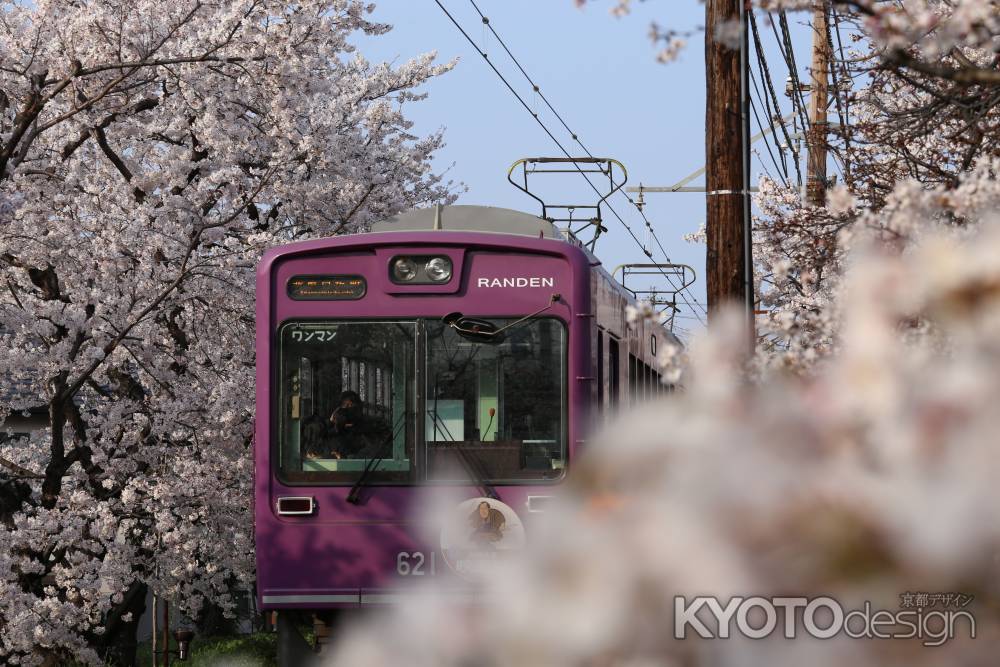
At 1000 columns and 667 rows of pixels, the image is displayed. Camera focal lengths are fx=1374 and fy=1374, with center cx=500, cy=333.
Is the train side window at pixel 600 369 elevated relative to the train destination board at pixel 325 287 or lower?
lower

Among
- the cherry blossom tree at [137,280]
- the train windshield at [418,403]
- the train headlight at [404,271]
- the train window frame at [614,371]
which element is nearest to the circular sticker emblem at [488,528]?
the train windshield at [418,403]

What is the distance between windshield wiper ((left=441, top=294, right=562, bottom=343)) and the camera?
9.12m

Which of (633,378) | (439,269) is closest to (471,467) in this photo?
(439,269)

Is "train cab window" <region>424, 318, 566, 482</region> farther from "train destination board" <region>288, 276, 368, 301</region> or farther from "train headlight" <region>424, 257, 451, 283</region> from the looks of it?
"train destination board" <region>288, 276, 368, 301</region>

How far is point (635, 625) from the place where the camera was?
1.19 metres

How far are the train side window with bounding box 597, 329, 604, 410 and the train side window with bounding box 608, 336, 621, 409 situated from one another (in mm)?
342

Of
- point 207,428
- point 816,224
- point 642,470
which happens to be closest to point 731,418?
point 642,470

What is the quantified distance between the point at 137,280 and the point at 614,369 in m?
5.44

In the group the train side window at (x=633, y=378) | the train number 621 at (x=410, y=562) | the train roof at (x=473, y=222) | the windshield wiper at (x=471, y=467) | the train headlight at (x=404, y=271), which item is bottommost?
the train number 621 at (x=410, y=562)

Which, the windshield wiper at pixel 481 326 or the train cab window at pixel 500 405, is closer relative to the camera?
the train cab window at pixel 500 405

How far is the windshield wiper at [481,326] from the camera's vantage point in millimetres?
9125

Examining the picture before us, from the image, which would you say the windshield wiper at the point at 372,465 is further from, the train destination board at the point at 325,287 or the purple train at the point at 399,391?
Result: the train destination board at the point at 325,287

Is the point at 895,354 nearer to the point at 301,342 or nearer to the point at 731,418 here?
the point at 731,418

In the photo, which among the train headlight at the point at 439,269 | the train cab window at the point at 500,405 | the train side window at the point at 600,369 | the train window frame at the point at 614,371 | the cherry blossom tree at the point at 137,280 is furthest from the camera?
the cherry blossom tree at the point at 137,280
